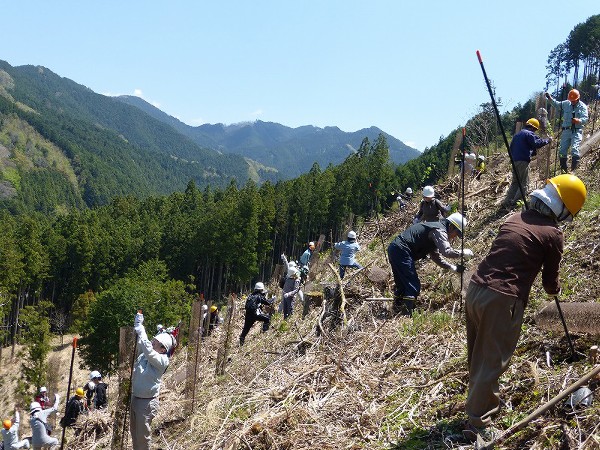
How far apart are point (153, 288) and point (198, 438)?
101 ft

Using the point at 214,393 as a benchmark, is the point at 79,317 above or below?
below

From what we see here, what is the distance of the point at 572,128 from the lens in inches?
363

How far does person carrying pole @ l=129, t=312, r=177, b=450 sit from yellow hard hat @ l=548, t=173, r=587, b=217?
405 centimetres

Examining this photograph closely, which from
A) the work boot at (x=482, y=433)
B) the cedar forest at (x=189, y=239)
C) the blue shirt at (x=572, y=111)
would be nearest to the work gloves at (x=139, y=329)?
the work boot at (x=482, y=433)

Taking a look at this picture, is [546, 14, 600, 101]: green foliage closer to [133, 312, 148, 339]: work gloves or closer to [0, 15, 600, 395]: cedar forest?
[0, 15, 600, 395]: cedar forest

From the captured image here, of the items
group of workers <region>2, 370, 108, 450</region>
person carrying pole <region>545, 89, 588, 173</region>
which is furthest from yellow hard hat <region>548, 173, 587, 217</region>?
group of workers <region>2, 370, 108, 450</region>

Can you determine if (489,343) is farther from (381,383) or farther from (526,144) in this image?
(526,144)

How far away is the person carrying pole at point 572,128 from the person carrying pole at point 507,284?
22.2ft

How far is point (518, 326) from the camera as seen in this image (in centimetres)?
330

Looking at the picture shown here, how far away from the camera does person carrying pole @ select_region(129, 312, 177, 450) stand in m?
A: 5.32

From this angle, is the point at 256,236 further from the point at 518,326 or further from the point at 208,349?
the point at 518,326

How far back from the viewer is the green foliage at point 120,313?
30.4 meters

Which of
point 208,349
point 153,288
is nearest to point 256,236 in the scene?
point 153,288

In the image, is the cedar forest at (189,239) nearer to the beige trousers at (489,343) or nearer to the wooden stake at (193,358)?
the wooden stake at (193,358)
